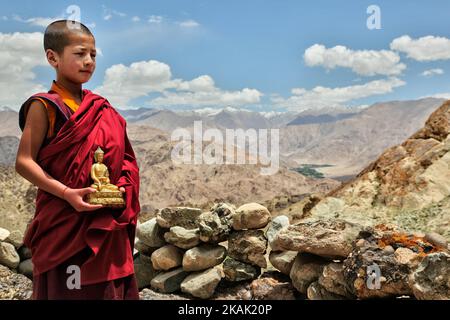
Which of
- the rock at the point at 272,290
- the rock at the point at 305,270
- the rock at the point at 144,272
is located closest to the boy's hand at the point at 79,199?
the rock at the point at 305,270

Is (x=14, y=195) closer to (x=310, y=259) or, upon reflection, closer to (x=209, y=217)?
(x=209, y=217)

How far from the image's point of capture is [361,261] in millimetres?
5414

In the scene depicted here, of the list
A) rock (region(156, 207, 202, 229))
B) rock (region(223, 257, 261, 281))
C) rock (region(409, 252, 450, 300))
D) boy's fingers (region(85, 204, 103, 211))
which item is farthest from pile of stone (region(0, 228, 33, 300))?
rock (region(409, 252, 450, 300))

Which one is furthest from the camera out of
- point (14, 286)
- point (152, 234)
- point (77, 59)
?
point (152, 234)

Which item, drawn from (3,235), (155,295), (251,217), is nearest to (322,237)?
(251,217)

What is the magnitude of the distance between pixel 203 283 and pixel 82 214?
4.71m

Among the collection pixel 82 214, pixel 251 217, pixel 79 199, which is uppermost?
pixel 79 199

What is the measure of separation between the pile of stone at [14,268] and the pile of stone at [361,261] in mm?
3985

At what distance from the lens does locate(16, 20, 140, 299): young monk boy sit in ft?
9.00

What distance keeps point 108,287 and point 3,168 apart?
15.4 metres

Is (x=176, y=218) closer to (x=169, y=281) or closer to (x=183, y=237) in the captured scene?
(x=183, y=237)

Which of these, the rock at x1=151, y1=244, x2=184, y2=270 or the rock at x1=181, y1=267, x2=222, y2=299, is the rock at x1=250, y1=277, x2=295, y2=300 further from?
the rock at x1=151, y1=244, x2=184, y2=270

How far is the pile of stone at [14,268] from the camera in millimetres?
6969

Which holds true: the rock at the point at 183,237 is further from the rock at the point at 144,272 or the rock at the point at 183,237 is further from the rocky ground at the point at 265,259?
the rock at the point at 144,272
